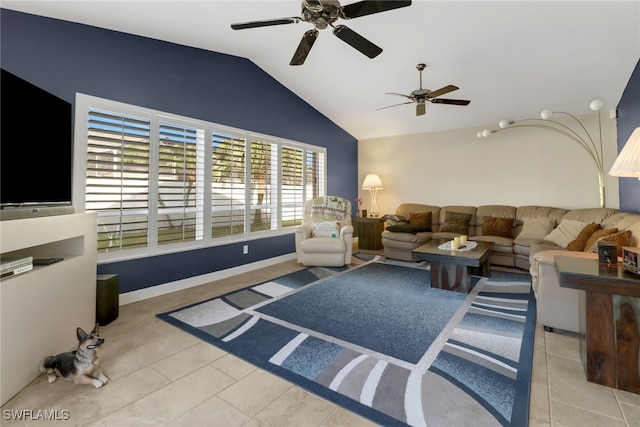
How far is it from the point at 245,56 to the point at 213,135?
1325 mm

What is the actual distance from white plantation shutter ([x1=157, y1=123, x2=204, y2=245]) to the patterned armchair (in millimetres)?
1555

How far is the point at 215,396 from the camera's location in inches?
64.9

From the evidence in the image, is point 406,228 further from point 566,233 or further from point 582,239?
point 582,239

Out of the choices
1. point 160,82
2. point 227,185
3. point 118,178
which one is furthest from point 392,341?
point 160,82

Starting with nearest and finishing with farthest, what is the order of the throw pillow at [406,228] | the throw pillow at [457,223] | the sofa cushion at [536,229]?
1. the sofa cushion at [536,229]
2. the throw pillow at [406,228]
3. the throw pillow at [457,223]

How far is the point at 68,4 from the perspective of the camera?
8.08 feet

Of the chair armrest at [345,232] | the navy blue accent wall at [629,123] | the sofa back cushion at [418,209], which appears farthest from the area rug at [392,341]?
the sofa back cushion at [418,209]

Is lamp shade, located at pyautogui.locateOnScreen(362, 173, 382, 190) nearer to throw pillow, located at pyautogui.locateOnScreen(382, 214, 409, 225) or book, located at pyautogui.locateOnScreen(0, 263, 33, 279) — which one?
throw pillow, located at pyautogui.locateOnScreen(382, 214, 409, 225)

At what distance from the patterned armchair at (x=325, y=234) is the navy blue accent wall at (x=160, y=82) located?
0.56 metres

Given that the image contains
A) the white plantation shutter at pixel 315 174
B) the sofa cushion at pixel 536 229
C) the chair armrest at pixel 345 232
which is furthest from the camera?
the white plantation shutter at pixel 315 174

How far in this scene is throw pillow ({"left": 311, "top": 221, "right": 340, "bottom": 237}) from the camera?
471 centimetres

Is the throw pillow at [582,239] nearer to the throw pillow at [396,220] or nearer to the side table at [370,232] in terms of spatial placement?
the throw pillow at [396,220]

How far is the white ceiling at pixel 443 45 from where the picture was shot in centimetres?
276

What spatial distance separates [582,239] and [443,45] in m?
2.76
